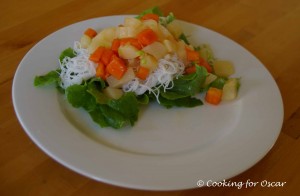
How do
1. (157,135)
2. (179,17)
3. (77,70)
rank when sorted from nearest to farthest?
(157,135) < (77,70) < (179,17)

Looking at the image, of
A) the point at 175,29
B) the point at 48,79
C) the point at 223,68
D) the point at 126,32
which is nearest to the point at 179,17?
the point at 175,29

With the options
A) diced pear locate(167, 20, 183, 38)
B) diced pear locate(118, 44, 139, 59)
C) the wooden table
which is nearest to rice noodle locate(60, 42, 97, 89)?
diced pear locate(118, 44, 139, 59)

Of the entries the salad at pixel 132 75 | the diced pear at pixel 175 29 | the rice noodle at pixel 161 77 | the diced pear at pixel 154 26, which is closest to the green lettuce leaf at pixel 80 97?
the salad at pixel 132 75

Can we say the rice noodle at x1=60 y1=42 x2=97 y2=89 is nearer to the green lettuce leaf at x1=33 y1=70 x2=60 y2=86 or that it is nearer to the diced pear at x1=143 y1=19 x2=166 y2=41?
the green lettuce leaf at x1=33 y1=70 x2=60 y2=86

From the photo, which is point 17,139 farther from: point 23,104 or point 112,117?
point 112,117

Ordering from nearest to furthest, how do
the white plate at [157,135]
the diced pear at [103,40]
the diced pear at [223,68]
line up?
the white plate at [157,135] → the diced pear at [103,40] → the diced pear at [223,68]

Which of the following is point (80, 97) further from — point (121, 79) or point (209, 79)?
point (209, 79)

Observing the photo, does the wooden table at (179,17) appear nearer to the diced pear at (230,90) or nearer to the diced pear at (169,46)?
the diced pear at (230,90)
